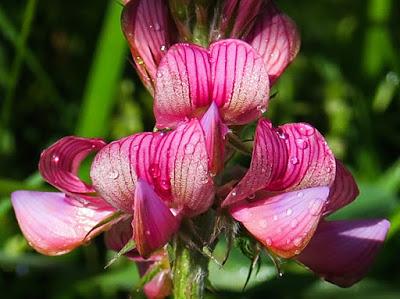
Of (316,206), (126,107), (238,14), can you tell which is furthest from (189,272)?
(126,107)

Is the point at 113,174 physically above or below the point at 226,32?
below

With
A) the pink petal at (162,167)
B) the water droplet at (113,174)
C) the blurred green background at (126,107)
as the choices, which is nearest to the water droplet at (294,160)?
the pink petal at (162,167)

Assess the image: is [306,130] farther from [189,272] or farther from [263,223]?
[189,272]

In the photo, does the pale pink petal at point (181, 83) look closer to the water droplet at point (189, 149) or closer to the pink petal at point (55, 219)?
the water droplet at point (189, 149)

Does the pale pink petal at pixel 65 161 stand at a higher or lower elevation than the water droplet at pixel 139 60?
lower

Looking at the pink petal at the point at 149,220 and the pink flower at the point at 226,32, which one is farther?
the pink flower at the point at 226,32

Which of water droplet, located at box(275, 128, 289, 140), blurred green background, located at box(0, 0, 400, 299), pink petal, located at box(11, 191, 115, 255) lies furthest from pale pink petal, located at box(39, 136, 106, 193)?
blurred green background, located at box(0, 0, 400, 299)
